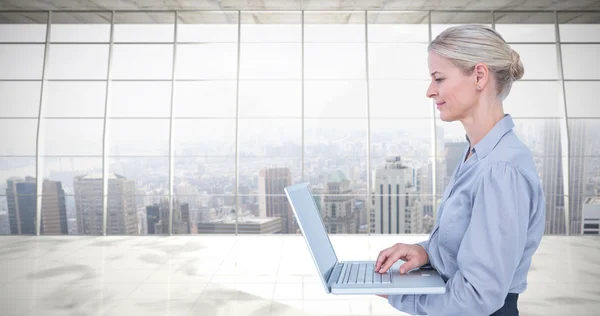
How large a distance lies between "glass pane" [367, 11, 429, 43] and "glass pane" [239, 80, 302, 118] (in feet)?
4.51

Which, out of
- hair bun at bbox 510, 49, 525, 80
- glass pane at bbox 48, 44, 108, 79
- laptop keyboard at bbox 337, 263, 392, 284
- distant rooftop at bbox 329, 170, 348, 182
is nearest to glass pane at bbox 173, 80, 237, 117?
glass pane at bbox 48, 44, 108, 79

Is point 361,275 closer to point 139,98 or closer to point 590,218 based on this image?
point 139,98

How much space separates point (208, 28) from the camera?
8109 mm

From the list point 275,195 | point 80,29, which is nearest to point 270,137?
point 275,195

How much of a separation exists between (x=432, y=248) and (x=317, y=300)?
3.50 meters

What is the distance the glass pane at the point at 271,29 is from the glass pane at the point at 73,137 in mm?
2707

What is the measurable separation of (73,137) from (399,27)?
18.0 ft

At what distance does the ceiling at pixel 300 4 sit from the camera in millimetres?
7375

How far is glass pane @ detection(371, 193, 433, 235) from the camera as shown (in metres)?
7.97

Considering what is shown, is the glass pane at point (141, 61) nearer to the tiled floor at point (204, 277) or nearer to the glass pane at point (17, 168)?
the glass pane at point (17, 168)

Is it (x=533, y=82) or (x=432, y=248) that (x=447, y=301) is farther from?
(x=533, y=82)

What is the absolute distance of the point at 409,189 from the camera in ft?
26.7

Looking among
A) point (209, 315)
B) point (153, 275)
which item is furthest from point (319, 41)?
point (209, 315)

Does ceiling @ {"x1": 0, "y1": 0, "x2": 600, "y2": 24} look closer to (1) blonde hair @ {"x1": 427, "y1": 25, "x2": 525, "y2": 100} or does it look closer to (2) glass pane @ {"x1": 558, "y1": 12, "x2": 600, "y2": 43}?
(2) glass pane @ {"x1": 558, "y1": 12, "x2": 600, "y2": 43}
